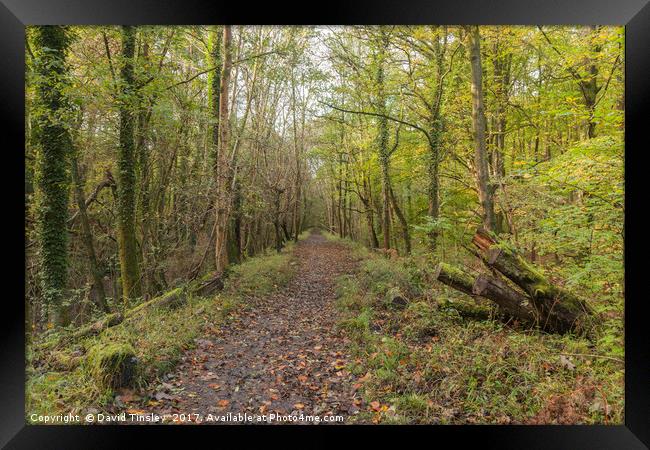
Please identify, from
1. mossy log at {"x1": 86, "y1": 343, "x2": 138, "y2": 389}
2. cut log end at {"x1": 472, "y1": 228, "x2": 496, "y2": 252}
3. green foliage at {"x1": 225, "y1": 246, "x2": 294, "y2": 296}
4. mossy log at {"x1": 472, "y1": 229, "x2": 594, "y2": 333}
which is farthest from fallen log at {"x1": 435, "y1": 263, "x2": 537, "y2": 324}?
green foliage at {"x1": 225, "y1": 246, "x2": 294, "y2": 296}

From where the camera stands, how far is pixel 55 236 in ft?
15.2

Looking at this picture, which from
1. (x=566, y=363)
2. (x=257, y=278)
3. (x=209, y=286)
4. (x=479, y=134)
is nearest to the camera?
(x=566, y=363)

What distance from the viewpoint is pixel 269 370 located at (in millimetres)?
3857

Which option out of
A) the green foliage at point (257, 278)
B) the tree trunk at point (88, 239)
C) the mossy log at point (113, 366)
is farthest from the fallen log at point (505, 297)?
the tree trunk at point (88, 239)

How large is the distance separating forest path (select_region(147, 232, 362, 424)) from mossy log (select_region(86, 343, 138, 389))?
0.45 m

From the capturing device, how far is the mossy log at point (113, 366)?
322cm

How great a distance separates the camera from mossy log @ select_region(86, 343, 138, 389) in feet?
10.6

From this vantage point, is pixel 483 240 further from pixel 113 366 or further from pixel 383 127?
pixel 383 127

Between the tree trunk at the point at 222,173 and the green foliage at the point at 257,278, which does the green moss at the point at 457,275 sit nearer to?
the green foliage at the point at 257,278

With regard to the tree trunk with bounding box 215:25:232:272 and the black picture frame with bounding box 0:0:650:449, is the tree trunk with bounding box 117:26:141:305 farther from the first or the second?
the black picture frame with bounding box 0:0:650:449

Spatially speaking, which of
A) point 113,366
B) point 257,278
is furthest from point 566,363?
point 257,278

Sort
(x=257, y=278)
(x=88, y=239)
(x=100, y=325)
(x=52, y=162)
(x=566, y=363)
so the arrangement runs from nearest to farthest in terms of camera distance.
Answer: (x=566, y=363) → (x=100, y=325) → (x=52, y=162) → (x=88, y=239) → (x=257, y=278)
